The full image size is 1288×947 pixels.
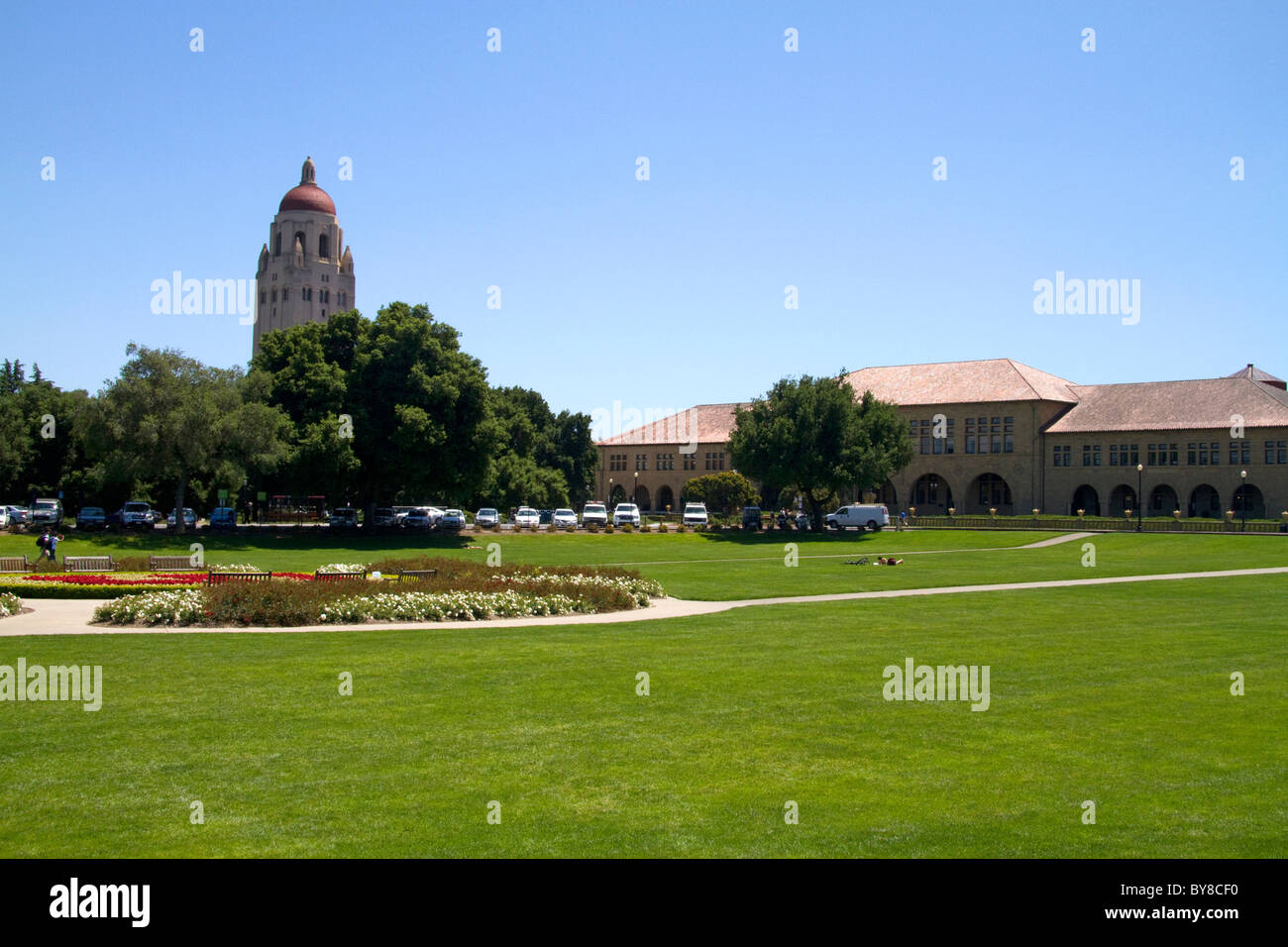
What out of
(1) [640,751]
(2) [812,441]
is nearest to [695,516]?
(2) [812,441]

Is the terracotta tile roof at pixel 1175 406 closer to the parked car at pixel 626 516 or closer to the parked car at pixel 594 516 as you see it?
the parked car at pixel 626 516

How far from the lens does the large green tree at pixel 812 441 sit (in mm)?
72562

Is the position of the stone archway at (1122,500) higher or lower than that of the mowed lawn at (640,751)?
higher

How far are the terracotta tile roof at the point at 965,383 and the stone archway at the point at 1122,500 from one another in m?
8.88

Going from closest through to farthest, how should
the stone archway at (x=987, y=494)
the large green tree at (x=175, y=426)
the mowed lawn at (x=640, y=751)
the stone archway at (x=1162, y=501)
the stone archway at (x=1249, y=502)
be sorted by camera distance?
the mowed lawn at (x=640, y=751)
the large green tree at (x=175, y=426)
the stone archway at (x=1249, y=502)
the stone archway at (x=1162, y=501)
the stone archway at (x=987, y=494)

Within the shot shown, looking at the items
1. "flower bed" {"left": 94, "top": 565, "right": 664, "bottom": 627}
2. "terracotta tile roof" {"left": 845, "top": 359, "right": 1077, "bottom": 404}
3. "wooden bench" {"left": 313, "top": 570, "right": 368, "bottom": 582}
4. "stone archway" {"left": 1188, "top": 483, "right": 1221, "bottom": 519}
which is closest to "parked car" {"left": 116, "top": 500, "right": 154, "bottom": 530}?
"wooden bench" {"left": 313, "top": 570, "right": 368, "bottom": 582}

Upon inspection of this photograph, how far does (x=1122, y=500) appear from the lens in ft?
273

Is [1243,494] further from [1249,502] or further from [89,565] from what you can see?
[89,565]

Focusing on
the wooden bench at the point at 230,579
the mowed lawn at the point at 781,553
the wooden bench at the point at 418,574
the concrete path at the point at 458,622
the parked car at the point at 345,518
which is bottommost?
the mowed lawn at the point at 781,553

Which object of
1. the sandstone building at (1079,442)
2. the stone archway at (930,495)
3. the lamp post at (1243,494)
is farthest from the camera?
the stone archway at (930,495)

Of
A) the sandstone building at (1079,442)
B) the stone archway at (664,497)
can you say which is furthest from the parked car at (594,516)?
the stone archway at (664,497)

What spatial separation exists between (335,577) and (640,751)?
58.2 feet
